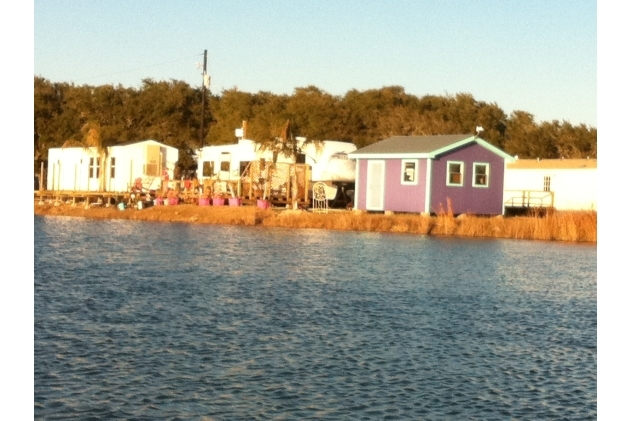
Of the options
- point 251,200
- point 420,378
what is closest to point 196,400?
point 420,378

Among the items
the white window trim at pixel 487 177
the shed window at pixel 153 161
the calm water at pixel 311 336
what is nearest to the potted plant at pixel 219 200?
the shed window at pixel 153 161

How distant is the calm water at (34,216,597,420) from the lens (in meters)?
11.3

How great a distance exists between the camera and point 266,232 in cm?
3753

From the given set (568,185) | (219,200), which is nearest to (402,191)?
(219,200)

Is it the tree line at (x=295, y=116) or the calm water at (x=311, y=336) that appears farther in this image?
the tree line at (x=295, y=116)

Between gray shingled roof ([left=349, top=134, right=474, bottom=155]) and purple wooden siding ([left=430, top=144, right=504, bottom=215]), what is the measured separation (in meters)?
0.44

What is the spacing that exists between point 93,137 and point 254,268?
31.1 meters

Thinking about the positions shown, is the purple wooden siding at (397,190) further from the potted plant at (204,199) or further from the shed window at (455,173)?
the potted plant at (204,199)

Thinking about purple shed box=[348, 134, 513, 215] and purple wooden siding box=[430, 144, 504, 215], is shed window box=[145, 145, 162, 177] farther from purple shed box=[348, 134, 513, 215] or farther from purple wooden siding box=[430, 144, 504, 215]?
purple wooden siding box=[430, 144, 504, 215]

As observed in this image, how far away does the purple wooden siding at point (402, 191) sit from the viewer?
132ft

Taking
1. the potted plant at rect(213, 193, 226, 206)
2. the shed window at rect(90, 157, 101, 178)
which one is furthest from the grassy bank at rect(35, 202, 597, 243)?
the shed window at rect(90, 157, 101, 178)

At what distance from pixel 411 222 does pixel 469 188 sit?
4663mm

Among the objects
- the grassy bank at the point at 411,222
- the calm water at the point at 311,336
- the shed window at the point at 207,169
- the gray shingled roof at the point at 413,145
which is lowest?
the calm water at the point at 311,336
